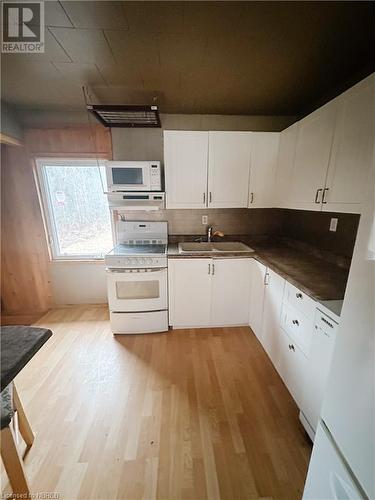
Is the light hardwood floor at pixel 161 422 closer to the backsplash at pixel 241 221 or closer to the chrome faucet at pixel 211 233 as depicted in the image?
the chrome faucet at pixel 211 233

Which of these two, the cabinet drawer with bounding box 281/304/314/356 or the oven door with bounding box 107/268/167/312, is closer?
the cabinet drawer with bounding box 281/304/314/356

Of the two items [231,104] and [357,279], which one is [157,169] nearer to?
[231,104]

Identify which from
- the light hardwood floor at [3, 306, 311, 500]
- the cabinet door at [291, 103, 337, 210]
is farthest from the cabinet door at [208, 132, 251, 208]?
the light hardwood floor at [3, 306, 311, 500]

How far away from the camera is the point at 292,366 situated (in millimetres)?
1456

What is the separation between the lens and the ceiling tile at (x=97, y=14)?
1040 millimetres

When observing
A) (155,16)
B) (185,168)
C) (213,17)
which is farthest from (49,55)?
(185,168)

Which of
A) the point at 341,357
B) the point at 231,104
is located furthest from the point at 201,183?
the point at 341,357

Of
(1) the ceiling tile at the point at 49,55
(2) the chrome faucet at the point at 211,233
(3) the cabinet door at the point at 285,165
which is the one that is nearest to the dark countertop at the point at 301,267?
(2) the chrome faucet at the point at 211,233

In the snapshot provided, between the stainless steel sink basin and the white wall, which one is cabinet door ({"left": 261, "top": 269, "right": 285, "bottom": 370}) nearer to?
the stainless steel sink basin

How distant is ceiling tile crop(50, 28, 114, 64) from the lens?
123 centimetres

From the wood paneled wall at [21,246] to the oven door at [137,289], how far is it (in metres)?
1.29

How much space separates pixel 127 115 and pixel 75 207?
1420 mm

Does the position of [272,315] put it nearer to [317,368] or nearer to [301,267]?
[301,267]

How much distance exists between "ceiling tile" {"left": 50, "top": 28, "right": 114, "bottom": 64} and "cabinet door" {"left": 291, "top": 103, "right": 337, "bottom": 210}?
160cm
